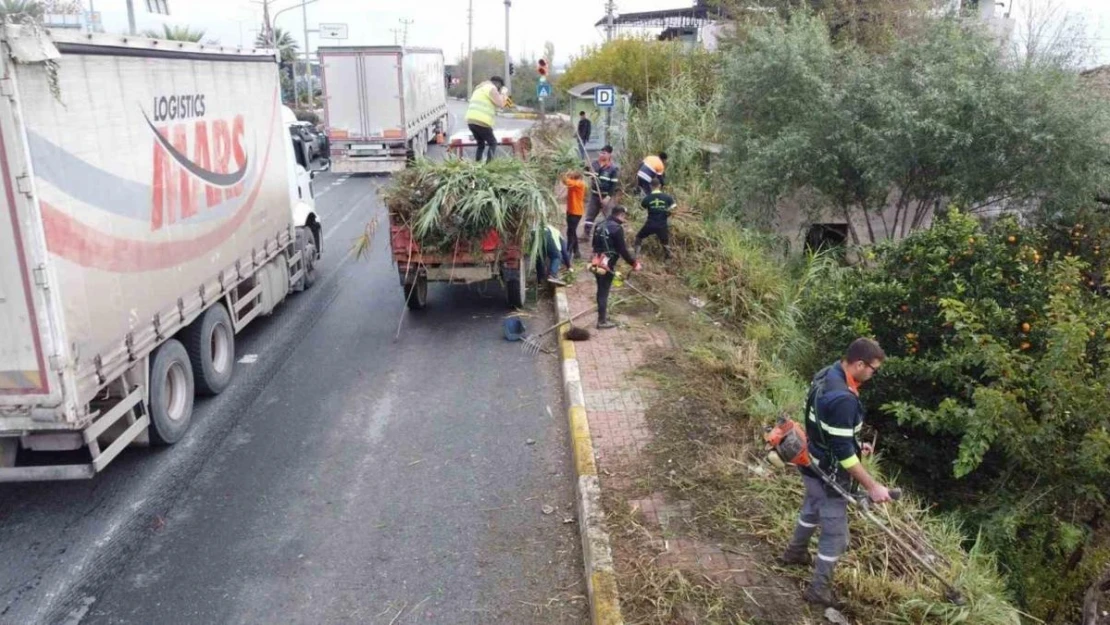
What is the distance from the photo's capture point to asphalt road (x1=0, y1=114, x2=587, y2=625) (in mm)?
5090

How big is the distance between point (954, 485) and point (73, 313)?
6931mm

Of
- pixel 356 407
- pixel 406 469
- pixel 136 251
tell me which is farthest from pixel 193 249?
pixel 406 469

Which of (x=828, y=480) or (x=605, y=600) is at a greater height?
(x=828, y=480)

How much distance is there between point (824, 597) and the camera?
468cm

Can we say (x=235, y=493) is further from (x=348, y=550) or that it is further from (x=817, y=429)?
(x=817, y=429)

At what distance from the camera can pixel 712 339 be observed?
29.9ft

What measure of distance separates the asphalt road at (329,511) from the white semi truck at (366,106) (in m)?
14.1

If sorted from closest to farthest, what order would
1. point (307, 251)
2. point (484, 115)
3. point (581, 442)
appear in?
1. point (581, 442)
2. point (307, 251)
3. point (484, 115)

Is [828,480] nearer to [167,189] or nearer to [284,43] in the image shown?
[167,189]

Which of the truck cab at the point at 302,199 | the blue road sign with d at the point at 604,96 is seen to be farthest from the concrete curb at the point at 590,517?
the blue road sign with d at the point at 604,96

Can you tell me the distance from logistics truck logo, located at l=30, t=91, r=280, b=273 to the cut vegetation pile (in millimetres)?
1758

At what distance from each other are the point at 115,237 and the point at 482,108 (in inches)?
310

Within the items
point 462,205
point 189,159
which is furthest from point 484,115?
point 189,159

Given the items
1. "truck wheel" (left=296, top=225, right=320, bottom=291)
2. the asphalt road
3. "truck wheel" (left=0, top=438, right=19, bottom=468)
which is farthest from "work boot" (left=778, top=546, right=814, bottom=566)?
"truck wheel" (left=296, top=225, right=320, bottom=291)
